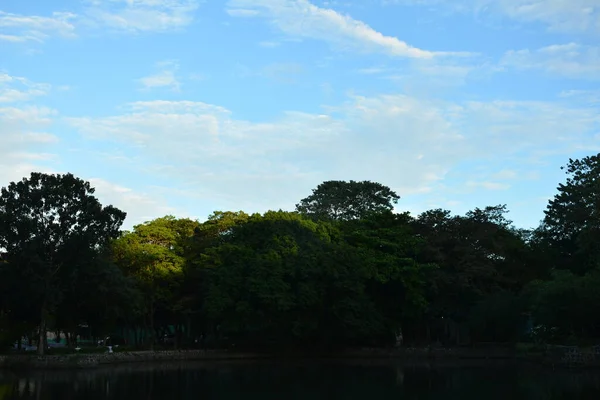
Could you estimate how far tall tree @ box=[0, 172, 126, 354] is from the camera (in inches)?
1393

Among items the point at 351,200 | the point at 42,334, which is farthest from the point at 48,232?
the point at 351,200

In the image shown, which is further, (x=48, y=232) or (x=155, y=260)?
(x=155, y=260)

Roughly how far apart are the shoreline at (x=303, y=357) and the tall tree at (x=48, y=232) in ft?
5.62

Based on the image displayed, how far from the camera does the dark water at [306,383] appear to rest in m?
21.4

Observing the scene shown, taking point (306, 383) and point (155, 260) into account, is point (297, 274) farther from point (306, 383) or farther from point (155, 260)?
point (306, 383)

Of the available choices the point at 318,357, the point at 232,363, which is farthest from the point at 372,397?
the point at 318,357

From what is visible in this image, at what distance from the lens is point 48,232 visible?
119ft

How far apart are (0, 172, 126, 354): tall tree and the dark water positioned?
5272 mm

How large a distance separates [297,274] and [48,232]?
15.0 meters

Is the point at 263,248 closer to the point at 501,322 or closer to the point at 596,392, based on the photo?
the point at 501,322

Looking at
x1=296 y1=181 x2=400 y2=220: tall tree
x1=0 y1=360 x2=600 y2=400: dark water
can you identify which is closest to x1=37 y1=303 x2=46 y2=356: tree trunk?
x1=0 y1=360 x2=600 y2=400: dark water

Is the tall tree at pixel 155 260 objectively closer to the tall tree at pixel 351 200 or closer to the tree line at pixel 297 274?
the tree line at pixel 297 274

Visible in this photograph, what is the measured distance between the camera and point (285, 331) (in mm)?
42688

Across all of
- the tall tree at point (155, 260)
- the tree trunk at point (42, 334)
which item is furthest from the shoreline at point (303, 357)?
the tall tree at point (155, 260)
